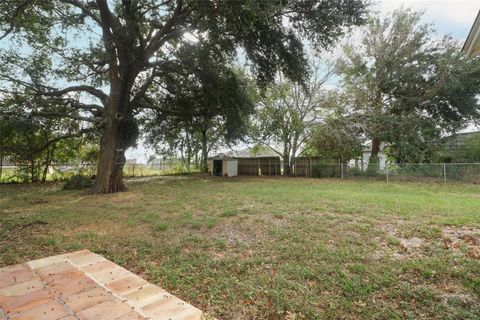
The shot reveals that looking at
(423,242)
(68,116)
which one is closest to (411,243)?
(423,242)

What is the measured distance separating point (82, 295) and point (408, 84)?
15.9 metres

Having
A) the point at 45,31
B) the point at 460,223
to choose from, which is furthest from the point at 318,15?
the point at 45,31

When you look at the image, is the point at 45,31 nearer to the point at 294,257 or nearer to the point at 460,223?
the point at 294,257

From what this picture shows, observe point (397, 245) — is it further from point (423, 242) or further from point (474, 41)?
point (474, 41)

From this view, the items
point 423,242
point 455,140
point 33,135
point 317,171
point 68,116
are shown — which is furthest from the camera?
point 317,171

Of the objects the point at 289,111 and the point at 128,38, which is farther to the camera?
the point at 289,111

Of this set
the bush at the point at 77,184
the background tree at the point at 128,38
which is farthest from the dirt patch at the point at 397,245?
the bush at the point at 77,184

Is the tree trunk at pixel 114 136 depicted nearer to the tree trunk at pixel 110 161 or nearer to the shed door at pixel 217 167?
the tree trunk at pixel 110 161

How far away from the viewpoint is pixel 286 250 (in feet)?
10.9

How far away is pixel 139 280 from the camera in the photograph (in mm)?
2484

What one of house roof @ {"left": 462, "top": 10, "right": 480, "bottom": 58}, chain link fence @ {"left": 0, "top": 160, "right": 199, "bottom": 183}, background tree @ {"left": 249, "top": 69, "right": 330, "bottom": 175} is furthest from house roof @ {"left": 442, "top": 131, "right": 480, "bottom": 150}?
chain link fence @ {"left": 0, "top": 160, "right": 199, "bottom": 183}

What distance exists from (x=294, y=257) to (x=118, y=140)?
730cm

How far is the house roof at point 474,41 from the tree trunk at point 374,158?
10151 mm

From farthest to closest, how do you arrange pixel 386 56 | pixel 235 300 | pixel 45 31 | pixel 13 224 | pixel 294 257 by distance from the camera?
pixel 386 56 < pixel 45 31 < pixel 13 224 < pixel 294 257 < pixel 235 300
